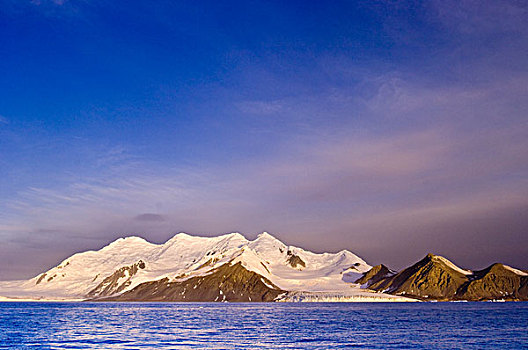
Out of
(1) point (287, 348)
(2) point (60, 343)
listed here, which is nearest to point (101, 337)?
(2) point (60, 343)

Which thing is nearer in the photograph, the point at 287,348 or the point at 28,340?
the point at 287,348

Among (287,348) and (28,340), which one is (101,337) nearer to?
(28,340)

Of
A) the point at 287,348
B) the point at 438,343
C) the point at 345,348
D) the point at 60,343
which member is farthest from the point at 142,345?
the point at 438,343

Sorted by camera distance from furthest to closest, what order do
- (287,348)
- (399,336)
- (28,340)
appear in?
(399,336)
(28,340)
(287,348)

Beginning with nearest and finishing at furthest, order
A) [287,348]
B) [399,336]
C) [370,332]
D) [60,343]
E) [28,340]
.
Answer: [287,348], [60,343], [28,340], [399,336], [370,332]

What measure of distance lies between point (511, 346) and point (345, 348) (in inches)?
886

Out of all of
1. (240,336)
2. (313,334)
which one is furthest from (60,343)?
(313,334)

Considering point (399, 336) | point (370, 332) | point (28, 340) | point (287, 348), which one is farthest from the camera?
point (370, 332)

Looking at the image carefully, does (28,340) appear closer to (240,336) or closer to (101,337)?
(101,337)

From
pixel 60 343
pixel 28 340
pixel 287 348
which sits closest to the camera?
pixel 287 348

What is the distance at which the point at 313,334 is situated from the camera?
90625mm

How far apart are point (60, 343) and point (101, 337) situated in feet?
26.9

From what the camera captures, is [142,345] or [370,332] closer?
[142,345]

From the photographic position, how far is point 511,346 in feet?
239
